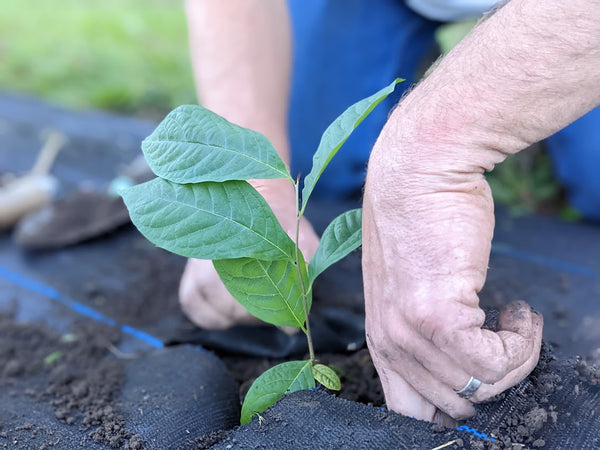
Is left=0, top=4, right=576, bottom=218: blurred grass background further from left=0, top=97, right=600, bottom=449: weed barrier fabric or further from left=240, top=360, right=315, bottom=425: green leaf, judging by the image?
left=240, top=360, right=315, bottom=425: green leaf

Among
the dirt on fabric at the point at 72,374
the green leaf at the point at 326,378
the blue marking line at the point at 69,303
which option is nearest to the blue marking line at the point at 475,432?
the green leaf at the point at 326,378

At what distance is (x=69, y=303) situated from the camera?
1.86m

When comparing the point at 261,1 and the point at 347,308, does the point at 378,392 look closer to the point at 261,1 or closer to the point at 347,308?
Result: the point at 347,308

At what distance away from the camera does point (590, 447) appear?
90cm

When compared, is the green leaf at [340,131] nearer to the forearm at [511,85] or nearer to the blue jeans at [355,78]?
the forearm at [511,85]

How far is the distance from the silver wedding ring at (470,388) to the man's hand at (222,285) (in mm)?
552

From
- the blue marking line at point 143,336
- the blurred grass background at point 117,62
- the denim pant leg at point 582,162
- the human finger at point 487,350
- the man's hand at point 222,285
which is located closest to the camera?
the human finger at point 487,350

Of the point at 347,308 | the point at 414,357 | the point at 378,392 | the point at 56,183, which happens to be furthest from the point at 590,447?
the point at 56,183

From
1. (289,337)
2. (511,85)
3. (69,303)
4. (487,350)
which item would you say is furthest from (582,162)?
(69,303)

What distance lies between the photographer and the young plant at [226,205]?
960mm

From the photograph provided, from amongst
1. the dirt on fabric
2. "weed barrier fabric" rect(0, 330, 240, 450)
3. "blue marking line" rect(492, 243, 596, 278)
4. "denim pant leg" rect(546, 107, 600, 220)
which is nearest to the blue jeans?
"denim pant leg" rect(546, 107, 600, 220)

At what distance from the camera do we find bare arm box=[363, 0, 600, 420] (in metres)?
0.86

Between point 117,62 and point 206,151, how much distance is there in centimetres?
379

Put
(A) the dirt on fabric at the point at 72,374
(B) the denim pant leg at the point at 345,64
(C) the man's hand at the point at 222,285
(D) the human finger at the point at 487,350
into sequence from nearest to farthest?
1. (D) the human finger at the point at 487,350
2. (A) the dirt on fabric at the point at 72,374
3. (C) the man's hand at the point at 222,285
4. (B) the denim pant leg at the point at 345,64
